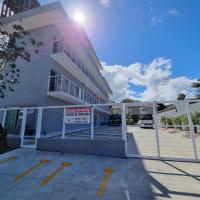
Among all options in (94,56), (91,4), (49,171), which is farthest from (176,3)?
(94,56)

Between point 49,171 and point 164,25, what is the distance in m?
11.2

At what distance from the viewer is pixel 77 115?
6578mm

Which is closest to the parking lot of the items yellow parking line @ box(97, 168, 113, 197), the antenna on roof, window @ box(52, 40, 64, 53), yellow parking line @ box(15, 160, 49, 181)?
yellow parking line @ box(97, 168, 113, 197)

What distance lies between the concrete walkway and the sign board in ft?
4.99

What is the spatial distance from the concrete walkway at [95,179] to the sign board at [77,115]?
4.99ft

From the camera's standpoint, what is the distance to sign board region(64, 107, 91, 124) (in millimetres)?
6406

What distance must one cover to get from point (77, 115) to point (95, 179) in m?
3.14

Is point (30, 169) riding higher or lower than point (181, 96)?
lower

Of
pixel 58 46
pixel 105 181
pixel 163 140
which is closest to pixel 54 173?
pixel 105 181

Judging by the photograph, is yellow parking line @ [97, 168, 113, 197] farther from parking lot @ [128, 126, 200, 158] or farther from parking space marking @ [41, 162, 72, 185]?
parking lot @ [128, 126, 200, 158]

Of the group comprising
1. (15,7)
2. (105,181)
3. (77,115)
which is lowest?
(105,181)

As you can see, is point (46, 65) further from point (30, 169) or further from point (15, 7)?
point (30, 169)

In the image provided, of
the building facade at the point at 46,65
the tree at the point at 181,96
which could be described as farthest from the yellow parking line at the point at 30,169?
the tree at the point at 181,96

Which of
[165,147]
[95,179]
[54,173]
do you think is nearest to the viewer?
[95,179]
